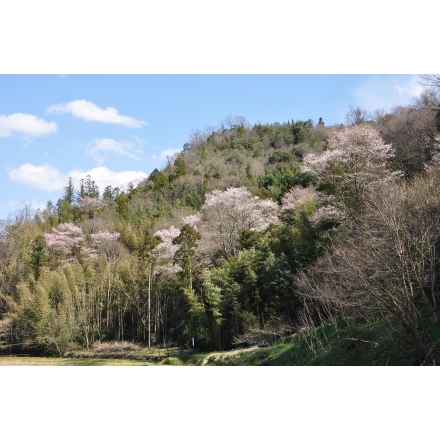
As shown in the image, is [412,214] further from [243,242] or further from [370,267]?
[243,242]

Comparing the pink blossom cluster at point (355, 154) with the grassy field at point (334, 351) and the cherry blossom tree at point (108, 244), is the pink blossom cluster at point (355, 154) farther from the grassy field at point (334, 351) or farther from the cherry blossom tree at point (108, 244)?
the cherry blossom tree at point (108, 244)

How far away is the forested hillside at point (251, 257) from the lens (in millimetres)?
6641

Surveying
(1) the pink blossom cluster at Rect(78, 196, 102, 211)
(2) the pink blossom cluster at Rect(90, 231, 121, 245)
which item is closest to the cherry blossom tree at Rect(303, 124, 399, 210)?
(2) the pink blossom cluster at Rect(90, 231, 121, 245)

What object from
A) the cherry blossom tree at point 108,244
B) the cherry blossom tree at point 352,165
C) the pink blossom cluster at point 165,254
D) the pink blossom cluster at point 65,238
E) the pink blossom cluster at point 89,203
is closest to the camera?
the cherry blossom tree at point 352,165

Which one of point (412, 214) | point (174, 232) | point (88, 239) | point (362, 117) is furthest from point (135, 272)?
point (362, 117)

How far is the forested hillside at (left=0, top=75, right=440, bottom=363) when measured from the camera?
21.8 feet

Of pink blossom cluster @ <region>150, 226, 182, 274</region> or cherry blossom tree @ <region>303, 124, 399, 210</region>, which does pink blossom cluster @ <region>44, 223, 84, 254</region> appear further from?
cherry blossom tree @ <region>303, 124, 399, 210</region>

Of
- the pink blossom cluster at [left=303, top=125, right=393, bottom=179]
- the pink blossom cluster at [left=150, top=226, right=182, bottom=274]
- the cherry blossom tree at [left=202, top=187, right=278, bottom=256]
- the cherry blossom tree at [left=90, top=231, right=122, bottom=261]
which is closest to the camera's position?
the pink blossom cluster at [left=303, top=125, right=393, bottom=179]

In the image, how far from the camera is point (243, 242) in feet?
65.0

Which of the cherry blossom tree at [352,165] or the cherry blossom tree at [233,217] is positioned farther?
the cherry blossom tree at [233,217]

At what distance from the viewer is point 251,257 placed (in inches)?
667

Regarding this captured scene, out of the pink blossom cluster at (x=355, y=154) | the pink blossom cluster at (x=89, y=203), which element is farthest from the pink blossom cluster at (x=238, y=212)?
the pink blossom cluster at (x=89, y=203)

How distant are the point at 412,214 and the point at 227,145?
37.9 meters

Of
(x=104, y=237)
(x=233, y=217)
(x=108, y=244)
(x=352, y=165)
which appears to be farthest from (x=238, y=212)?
(x=104, y=237)
